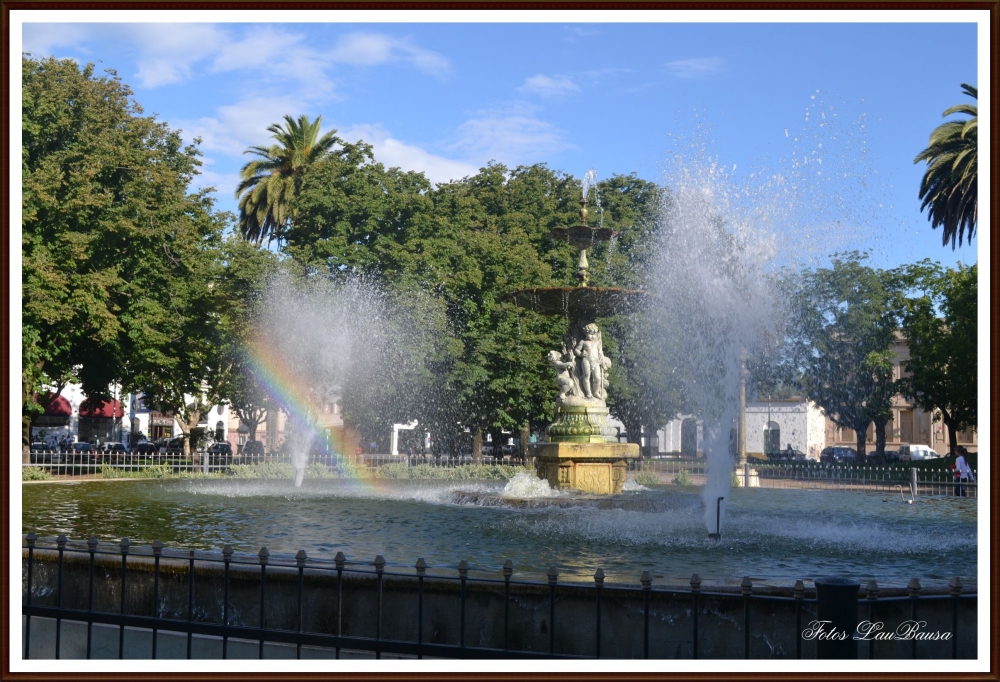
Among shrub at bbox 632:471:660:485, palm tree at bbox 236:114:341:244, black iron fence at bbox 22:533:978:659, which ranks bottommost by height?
shrub at bbox 632:471:660:485

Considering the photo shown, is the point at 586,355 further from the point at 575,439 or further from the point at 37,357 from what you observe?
the point at 37,357

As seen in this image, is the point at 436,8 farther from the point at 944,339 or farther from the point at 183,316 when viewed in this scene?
the point at 944,339

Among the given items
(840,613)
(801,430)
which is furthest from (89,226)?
(801,430)

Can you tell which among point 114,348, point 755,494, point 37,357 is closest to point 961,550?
point 755,494

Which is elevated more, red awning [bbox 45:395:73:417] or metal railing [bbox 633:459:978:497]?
red awning [bbox 45:395:73:417]

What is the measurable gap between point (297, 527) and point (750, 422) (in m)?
65.2

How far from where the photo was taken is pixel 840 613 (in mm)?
5242

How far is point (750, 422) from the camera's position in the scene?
248 feet

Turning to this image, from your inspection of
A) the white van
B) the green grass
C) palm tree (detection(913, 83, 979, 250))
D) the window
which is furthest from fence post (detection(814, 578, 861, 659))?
the window

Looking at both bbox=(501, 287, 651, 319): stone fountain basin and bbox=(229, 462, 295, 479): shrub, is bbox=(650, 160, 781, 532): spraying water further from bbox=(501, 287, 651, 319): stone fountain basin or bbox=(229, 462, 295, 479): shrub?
bbox=(229, 462, 295, 479): shrub

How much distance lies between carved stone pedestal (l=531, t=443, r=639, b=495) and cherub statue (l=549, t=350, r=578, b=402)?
1.24m

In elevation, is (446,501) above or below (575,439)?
below

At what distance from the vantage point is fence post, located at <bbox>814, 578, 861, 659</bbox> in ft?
17.2

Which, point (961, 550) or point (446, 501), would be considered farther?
point (446, 501)
